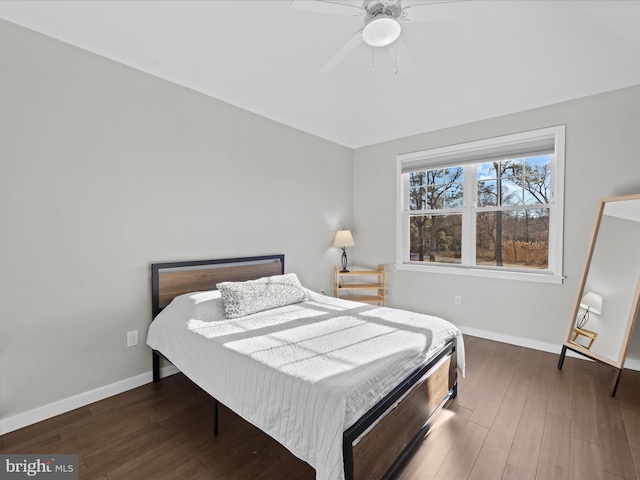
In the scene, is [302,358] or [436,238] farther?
[436,238]

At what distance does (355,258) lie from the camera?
4.67m

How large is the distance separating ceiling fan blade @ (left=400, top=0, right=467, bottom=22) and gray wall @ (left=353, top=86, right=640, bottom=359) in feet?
6.29

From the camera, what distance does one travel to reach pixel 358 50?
305 cm

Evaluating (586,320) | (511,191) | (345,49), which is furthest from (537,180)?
(345,49)

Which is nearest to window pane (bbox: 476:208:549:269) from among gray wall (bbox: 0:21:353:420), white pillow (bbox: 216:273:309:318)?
white pillow (bbox: 216:273:309:318)

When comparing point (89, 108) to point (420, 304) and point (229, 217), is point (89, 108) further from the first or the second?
point (420, 304)

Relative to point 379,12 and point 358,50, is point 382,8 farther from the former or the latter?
point 358,50

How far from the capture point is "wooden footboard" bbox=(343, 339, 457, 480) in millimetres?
1305

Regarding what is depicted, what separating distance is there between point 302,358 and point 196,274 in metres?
1.53

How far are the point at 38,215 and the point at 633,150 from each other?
468cm

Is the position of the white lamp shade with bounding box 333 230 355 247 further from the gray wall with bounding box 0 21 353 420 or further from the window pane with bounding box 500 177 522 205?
the window pane with bounding box 500 177 522 205

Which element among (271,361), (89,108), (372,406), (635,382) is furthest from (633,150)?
(89,108)

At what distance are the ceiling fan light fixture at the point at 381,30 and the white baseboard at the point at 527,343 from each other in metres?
3.18

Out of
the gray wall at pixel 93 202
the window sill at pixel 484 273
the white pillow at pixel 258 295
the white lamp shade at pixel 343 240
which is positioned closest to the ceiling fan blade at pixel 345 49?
the gray wall at pixel 93 202
